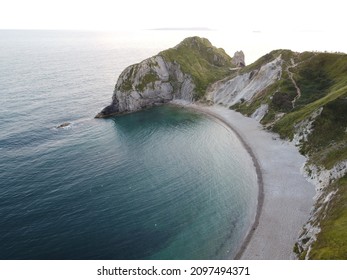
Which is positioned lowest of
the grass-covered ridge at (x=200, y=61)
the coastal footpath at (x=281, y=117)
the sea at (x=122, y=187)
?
the sea at (x=122, y=187)

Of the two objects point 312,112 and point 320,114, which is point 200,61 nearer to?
point 312,112

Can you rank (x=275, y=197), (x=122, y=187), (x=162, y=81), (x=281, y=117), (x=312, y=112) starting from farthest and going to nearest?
(x=162, y=81) → (x=281, y=117) → (x=312, y=112) → (x=122, y=187) → (x=275, y=197)

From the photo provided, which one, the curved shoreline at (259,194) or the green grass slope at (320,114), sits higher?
the green grass slope at (320,114)

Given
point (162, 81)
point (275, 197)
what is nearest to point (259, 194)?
point (275, 197)

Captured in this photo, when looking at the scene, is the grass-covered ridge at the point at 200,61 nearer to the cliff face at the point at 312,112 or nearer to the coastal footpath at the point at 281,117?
the coastal footpath at the point at 281,117

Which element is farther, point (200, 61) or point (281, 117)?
point (200, 61)

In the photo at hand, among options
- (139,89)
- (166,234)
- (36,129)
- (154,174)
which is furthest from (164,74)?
(166,234)

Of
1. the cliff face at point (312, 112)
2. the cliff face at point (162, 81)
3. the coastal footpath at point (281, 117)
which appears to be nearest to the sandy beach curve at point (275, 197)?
→ the coastal footpath at point (281, 117)

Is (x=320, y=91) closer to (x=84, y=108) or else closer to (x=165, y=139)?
(x=165, y=139)
